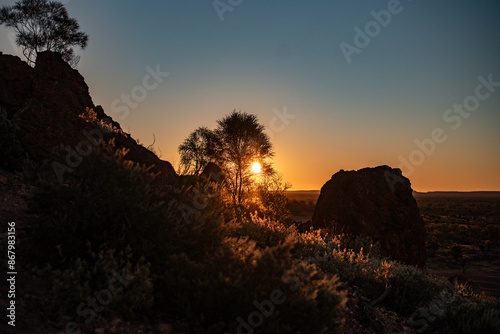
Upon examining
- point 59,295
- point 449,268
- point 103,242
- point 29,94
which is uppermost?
point 29,94

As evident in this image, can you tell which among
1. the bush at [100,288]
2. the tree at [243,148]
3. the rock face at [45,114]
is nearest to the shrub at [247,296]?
the bush at [100,288]

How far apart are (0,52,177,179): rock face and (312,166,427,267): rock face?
6641 mm

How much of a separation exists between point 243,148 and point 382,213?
12.9m

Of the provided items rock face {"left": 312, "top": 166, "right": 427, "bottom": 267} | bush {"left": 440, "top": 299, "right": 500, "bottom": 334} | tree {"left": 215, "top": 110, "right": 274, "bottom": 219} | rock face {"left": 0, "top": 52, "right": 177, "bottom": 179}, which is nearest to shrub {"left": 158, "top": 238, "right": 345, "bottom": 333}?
bush {"left": 440, "top": 299, "right": 500, "bottom": 334}

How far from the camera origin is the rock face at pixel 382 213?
11.3m

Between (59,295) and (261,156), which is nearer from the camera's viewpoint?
(59,295)

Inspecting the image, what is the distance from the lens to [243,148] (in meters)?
23.0

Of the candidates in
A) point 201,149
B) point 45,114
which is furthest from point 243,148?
point 45,114

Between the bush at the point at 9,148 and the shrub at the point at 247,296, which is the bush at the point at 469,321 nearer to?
the shrub at the point at 247,296

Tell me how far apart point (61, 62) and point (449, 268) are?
2007 cm

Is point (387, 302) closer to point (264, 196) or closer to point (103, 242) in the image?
point (103, 242)

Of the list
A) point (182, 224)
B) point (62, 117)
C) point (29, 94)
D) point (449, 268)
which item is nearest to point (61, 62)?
point (29, 94)

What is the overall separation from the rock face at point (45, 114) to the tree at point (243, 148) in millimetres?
12948

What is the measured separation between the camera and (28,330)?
9.55 ft
